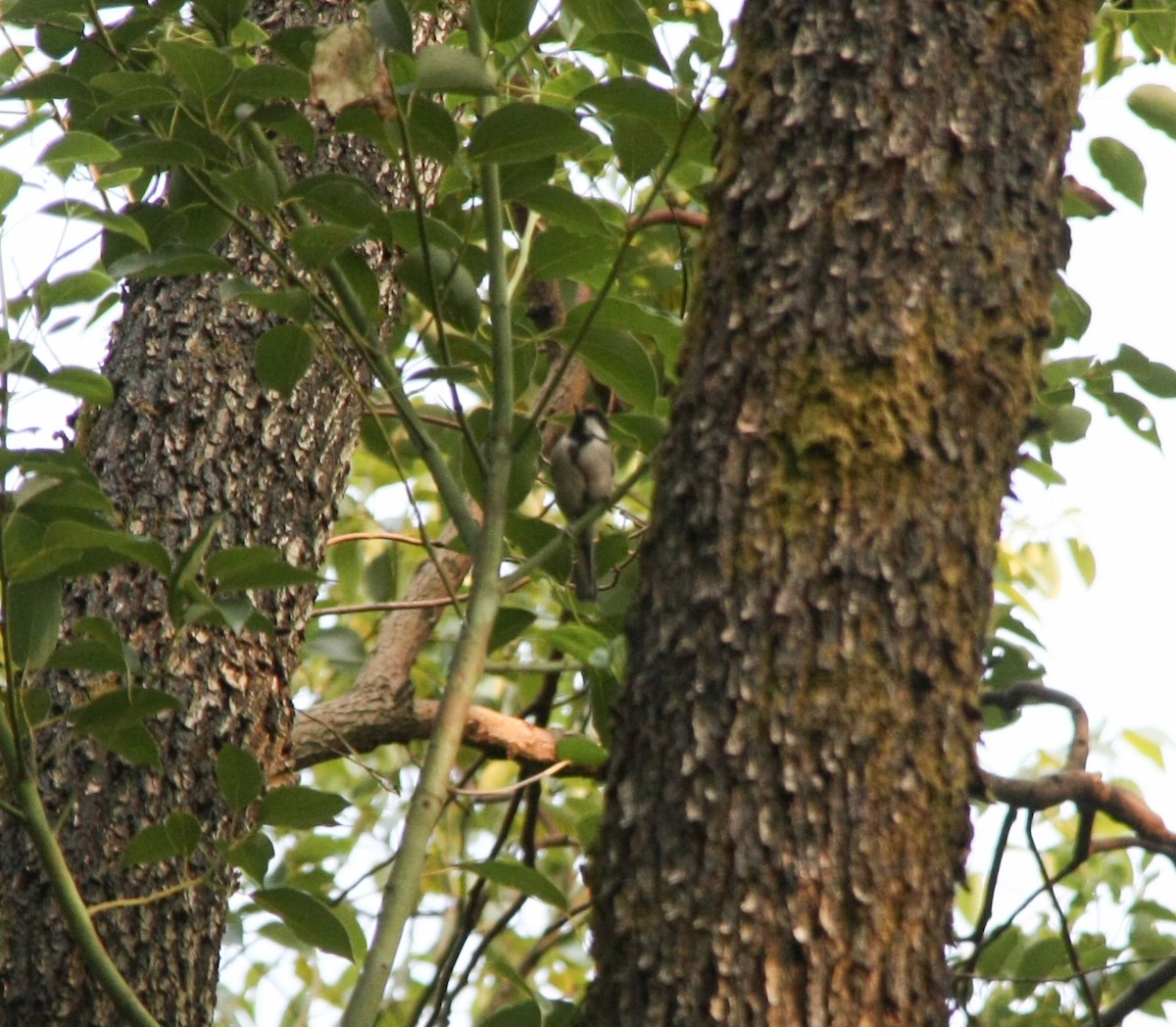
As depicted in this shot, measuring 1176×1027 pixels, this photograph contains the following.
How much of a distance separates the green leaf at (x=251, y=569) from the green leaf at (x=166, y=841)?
26cm

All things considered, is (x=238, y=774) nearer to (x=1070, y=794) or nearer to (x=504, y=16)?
(x=504, y=16)

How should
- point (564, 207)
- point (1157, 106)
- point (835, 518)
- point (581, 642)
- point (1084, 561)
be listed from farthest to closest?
point (1084, 561) → point (1157, 106) → point (581, 642) → point (564, 207) → point (835, 518)

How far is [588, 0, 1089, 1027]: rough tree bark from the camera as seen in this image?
4.05ft

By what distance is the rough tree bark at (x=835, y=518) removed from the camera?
1235 mm

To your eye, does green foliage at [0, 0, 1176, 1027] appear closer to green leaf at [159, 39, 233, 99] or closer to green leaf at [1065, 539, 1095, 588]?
green leaf at [159, 39, 233, 99]

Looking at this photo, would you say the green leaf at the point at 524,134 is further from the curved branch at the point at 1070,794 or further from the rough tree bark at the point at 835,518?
the curved branch at the point at 1070,794

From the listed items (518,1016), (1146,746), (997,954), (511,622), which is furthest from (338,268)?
(1146,746)

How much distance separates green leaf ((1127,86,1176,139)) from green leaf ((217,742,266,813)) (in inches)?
65.3

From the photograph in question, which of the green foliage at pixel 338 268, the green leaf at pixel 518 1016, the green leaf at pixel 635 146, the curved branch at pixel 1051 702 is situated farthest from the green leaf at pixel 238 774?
the curved branch at pixel 1051 702

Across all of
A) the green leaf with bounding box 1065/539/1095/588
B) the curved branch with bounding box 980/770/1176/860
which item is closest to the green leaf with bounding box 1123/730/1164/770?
the green leaf with bounding box 1065/539/1095/588

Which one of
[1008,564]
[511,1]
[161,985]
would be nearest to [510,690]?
[1008,564]

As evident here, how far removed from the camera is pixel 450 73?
4.78 feet

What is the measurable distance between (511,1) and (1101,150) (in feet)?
3.78

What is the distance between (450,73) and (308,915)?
91 cm
